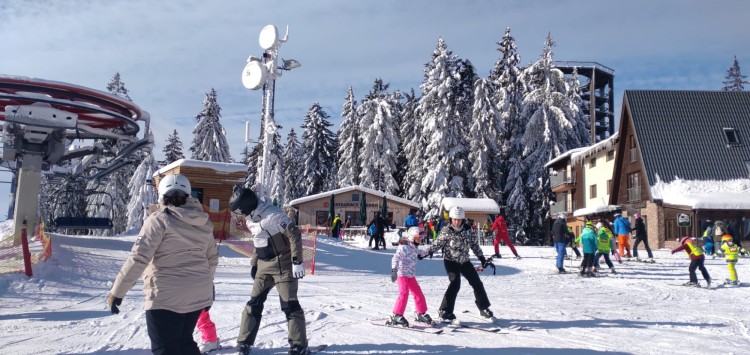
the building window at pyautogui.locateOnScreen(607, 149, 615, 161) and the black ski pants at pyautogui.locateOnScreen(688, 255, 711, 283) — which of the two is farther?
the building window at pyautogui.locateOnScreen(607, 149, 615, 161)

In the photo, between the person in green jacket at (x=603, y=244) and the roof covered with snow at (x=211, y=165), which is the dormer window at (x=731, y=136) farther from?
the roof covered with snow at (x=211, y=165)

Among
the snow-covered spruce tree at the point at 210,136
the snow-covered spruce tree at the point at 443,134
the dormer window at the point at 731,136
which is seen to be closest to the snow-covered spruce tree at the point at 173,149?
the snow-covered spruce tree at the point at 210,136

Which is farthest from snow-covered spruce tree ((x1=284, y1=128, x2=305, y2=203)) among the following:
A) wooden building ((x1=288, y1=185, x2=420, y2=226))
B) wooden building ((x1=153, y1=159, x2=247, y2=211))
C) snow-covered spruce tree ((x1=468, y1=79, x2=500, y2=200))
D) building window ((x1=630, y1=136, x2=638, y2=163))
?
wooden building ((x1=153, y1=159, x2=247, y2=211))

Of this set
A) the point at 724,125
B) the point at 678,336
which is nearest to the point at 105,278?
the point at 678,336

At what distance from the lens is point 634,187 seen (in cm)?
3466

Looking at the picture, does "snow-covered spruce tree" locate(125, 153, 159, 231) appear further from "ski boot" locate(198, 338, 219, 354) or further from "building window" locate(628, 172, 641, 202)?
"ski boot" locate(198, 338, 219, 354)

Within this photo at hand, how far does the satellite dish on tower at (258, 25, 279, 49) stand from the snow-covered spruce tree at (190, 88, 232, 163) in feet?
105

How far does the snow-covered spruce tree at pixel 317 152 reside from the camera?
56344mm

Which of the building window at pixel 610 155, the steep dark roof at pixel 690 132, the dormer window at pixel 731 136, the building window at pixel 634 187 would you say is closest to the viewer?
the steep dark roof at pixel 690 132

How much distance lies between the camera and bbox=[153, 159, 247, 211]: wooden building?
72.1 feet

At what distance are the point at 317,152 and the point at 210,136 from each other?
1054 centimetres

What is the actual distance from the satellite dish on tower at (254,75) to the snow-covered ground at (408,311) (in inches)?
263

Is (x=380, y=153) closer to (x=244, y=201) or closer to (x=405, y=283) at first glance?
(x=405, y=283)

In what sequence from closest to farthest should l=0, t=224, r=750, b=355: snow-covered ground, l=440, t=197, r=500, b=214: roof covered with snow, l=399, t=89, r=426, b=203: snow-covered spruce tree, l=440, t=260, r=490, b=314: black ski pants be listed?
l=0, t=224, r=750, b=355: snow-covered ground → l=440, t=260, r=490, b=314: black ski pants → l=440, t=197, r=500, b=214: roof covered with snow → l=399, t=89, r=426, b=203: snow-covered spruce tree
